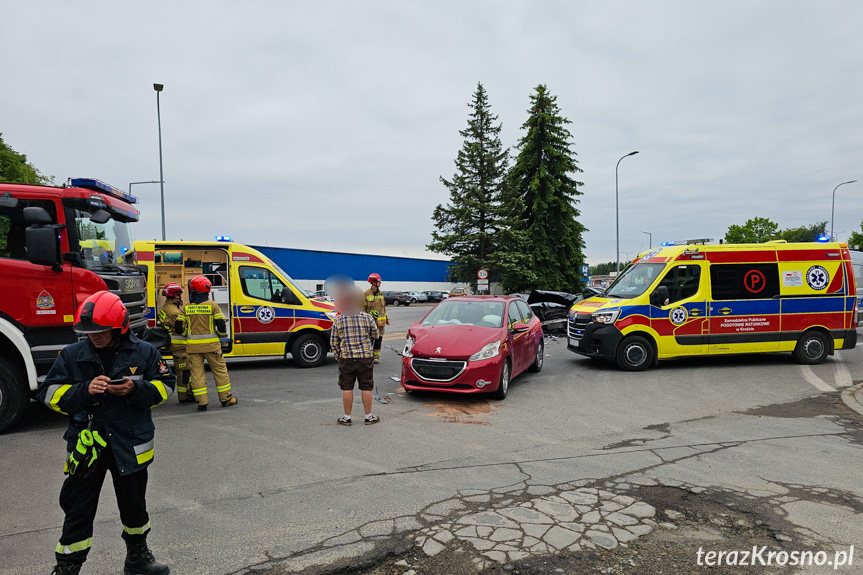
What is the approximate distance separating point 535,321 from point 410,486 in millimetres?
6514

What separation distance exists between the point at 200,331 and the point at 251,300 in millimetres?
3226

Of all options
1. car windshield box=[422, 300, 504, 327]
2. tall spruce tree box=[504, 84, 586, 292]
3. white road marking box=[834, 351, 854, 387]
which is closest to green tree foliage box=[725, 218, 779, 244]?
tall spruce tree box=[504, 84, 586, 292]

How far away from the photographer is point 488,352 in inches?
311

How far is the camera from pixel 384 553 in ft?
11.3

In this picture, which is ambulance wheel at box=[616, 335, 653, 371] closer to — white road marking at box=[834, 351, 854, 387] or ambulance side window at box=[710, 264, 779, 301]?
ambulance side window at box=[710, 264, 779, 301]

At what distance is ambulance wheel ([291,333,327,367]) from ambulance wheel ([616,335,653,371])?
602cm

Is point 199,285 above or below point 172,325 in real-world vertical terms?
above

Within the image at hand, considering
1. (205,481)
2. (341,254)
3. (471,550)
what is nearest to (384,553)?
(471,550)

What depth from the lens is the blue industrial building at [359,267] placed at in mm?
44219

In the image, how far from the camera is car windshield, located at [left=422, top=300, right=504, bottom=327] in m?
8.80

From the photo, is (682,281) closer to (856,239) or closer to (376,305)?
(376,305)

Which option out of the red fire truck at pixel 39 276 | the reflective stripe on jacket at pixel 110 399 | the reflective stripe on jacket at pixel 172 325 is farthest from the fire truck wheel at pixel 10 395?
the reflective stripe on jacket at pixel 110 399

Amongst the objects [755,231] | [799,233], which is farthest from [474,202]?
[799,233]

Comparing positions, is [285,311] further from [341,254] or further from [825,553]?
[341,254]
